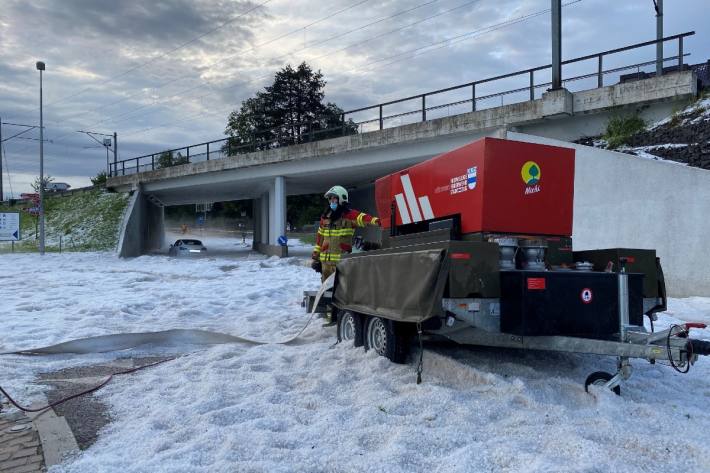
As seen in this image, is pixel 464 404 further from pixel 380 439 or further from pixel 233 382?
pixel 233 382

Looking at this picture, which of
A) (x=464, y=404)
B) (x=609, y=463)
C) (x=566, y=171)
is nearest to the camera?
(x=609, y=463)

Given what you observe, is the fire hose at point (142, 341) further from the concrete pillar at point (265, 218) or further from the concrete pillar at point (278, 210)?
the concrete pillar at point (265, 218)

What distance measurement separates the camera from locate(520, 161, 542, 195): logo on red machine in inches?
218

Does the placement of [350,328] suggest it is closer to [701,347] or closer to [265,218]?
[701,347]

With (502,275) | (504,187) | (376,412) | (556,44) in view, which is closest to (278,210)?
(556,44)

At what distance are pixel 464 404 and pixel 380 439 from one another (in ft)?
2.96

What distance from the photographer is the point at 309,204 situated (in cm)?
5450

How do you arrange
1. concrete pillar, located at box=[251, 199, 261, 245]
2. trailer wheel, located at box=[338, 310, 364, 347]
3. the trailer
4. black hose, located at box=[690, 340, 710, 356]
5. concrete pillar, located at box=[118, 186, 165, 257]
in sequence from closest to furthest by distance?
black hose, located at box=[690, 340, 710, 356] → the trailer → trailer wheel, located at box=[338, 310, 364, 347] → concrete pillar, located at box=[118, 186, 165, 257] → concrete pillar, located at box=[251, 199, 261, 245]

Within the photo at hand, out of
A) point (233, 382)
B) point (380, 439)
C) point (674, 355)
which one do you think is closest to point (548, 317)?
point (674, 355)

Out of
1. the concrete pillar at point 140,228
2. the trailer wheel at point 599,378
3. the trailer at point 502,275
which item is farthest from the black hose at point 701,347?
the concrete pillar at point 140,228

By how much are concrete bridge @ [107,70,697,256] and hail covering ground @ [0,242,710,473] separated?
10415 mm

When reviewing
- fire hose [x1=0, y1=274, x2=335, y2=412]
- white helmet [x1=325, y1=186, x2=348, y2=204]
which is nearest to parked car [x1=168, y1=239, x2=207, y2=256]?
fire hose [x1=0, y1=274, x2=335, y2=412]

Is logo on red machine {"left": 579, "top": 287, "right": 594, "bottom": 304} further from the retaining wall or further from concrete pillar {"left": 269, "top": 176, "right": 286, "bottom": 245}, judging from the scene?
concrete pillar {"left": 269, "top": 176, "right": 286, "bottom": 245}

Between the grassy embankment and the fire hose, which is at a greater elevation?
the grassy embankment
